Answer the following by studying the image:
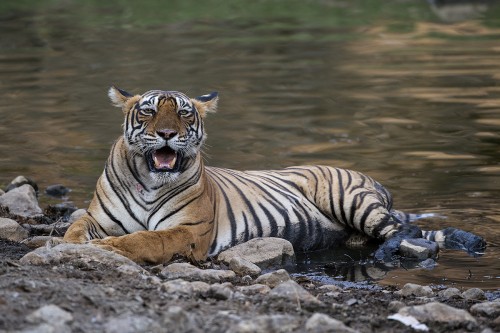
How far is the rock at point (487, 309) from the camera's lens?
5695 millimetres

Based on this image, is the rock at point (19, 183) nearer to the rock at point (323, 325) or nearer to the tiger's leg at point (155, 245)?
the tiger's leg at point (155, 245)

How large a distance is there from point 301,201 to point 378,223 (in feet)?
1.93

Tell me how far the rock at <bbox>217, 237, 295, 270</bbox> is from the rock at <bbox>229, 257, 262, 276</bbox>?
272 millimetres

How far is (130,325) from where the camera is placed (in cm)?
474

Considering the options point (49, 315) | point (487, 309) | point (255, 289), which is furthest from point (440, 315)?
point (49, 315)

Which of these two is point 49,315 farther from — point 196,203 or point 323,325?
point 196,203

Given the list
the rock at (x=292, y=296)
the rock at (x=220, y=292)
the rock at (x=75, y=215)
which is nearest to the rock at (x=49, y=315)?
the rock at (x=220, y=292)

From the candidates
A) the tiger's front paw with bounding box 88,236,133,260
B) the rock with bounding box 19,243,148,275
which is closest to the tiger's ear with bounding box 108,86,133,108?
the tiger's front paw with bounding box 88,236,133,260

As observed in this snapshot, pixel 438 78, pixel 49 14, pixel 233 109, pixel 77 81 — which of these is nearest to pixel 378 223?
pixel 233 109

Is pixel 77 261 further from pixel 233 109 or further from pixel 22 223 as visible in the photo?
pixel 233 109

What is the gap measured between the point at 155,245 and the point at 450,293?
1805 mm

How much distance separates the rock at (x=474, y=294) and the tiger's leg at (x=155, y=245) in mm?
1763

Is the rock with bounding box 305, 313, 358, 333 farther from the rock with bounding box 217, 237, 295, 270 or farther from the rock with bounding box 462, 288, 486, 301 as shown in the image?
the rock with bounding box 217, 237, 295, 270

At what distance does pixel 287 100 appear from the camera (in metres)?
15.8
